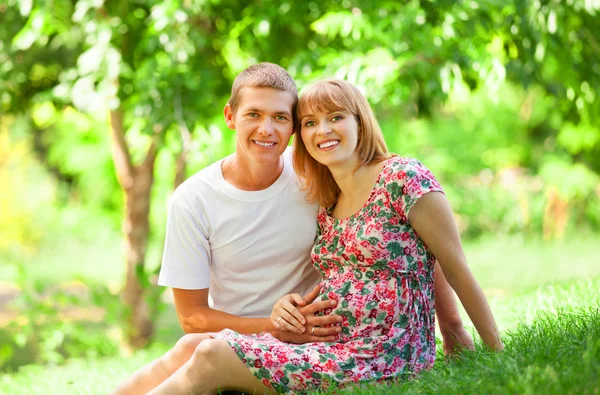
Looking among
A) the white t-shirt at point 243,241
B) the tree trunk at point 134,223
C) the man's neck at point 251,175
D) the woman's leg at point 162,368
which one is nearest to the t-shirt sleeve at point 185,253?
the white t-shirt at point 243,241

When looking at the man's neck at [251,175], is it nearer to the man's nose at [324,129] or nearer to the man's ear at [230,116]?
the man's ear at [230,116]

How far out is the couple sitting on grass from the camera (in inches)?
111

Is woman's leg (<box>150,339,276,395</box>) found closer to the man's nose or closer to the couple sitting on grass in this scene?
the couple sitting on grass

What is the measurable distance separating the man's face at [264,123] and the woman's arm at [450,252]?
0.75 metres

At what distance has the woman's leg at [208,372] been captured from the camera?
2732 mm

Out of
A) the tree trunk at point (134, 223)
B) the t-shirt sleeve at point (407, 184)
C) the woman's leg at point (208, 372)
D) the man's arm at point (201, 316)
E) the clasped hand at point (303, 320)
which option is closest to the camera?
the woman's leg at point (208, 372)

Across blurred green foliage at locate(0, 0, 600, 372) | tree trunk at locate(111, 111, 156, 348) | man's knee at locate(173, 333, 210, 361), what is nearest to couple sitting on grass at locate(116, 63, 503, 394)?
man's knee at locate(173, 333, 210, 361)

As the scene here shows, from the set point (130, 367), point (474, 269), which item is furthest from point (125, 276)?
point (474, 269)

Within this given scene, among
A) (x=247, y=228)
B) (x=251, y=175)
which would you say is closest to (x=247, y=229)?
(x=247, y=228)

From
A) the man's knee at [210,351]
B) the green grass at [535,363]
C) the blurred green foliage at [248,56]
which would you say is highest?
the blurred green foliage at [248,56]

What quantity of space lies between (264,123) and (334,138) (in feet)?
1.24

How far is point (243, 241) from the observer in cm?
335

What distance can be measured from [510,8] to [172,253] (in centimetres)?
287

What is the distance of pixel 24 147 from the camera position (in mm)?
19766
